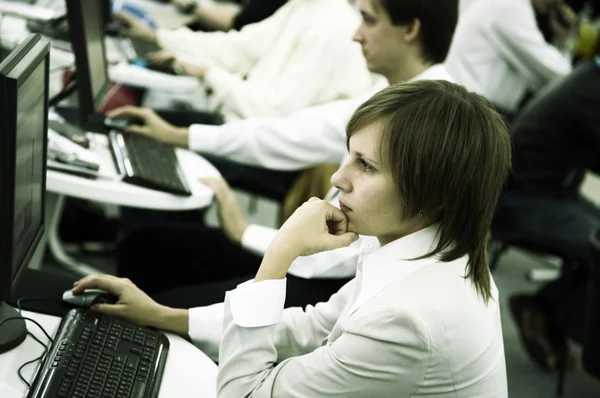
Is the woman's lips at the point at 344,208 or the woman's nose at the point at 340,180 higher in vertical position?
the woman's nose at the point at 340,180

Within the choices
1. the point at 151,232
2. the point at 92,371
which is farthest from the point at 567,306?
the point at 92,371

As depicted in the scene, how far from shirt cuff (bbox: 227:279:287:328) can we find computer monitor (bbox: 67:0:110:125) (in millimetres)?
1166

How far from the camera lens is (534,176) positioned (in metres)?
3.11

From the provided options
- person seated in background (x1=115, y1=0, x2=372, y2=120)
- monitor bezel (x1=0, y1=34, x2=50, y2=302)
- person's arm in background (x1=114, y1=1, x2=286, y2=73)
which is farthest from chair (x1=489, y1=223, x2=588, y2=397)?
monitor bezel (x1=0, y1=34, x2=50, y2=302)

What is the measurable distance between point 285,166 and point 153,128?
421 millimetres

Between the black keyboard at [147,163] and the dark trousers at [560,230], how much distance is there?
4.58 ft

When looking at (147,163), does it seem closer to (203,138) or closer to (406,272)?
(203,138)

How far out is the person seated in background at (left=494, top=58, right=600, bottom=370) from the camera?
9.78ft

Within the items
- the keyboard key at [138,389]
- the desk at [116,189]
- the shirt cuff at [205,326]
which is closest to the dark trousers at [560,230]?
the desk at [116,189]

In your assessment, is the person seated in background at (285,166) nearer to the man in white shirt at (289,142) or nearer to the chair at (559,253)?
the man in white shirt at (289,142)

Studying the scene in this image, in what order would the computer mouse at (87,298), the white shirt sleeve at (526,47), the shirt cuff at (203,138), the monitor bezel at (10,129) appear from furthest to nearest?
the white shirt sleeve at (526,47)
the shirt cuff at (203,138)
the computer mouse at (87,298)
the monitor bezel at (10,129)

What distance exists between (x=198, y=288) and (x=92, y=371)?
67cm

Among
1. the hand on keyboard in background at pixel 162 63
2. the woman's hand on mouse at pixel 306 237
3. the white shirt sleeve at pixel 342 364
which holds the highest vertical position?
the woman's hand on mouse at pixel 306 237

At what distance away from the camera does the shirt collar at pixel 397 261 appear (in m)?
1.13
